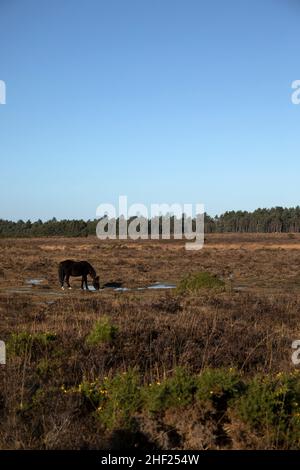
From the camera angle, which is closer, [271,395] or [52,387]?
[271,395]

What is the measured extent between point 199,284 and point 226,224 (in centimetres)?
14850

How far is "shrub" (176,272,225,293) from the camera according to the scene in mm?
19250

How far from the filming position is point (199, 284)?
1958cm

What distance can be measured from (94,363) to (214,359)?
1985 mm

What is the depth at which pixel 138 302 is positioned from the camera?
51.2 ft

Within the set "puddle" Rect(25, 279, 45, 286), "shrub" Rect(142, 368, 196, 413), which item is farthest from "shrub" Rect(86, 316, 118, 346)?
"puddle" Rect(25, 279, 45, 286)

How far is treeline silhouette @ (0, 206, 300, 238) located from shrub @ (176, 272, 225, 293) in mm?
112615

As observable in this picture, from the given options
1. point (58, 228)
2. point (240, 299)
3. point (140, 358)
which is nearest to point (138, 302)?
point (240, 299)

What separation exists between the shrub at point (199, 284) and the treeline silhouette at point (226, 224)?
369ft

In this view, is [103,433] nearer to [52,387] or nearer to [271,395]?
[52,387]

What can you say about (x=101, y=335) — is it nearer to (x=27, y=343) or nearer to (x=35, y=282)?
(x=27, y=343)

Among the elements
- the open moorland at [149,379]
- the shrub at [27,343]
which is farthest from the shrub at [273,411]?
the shrub at [27,343]
